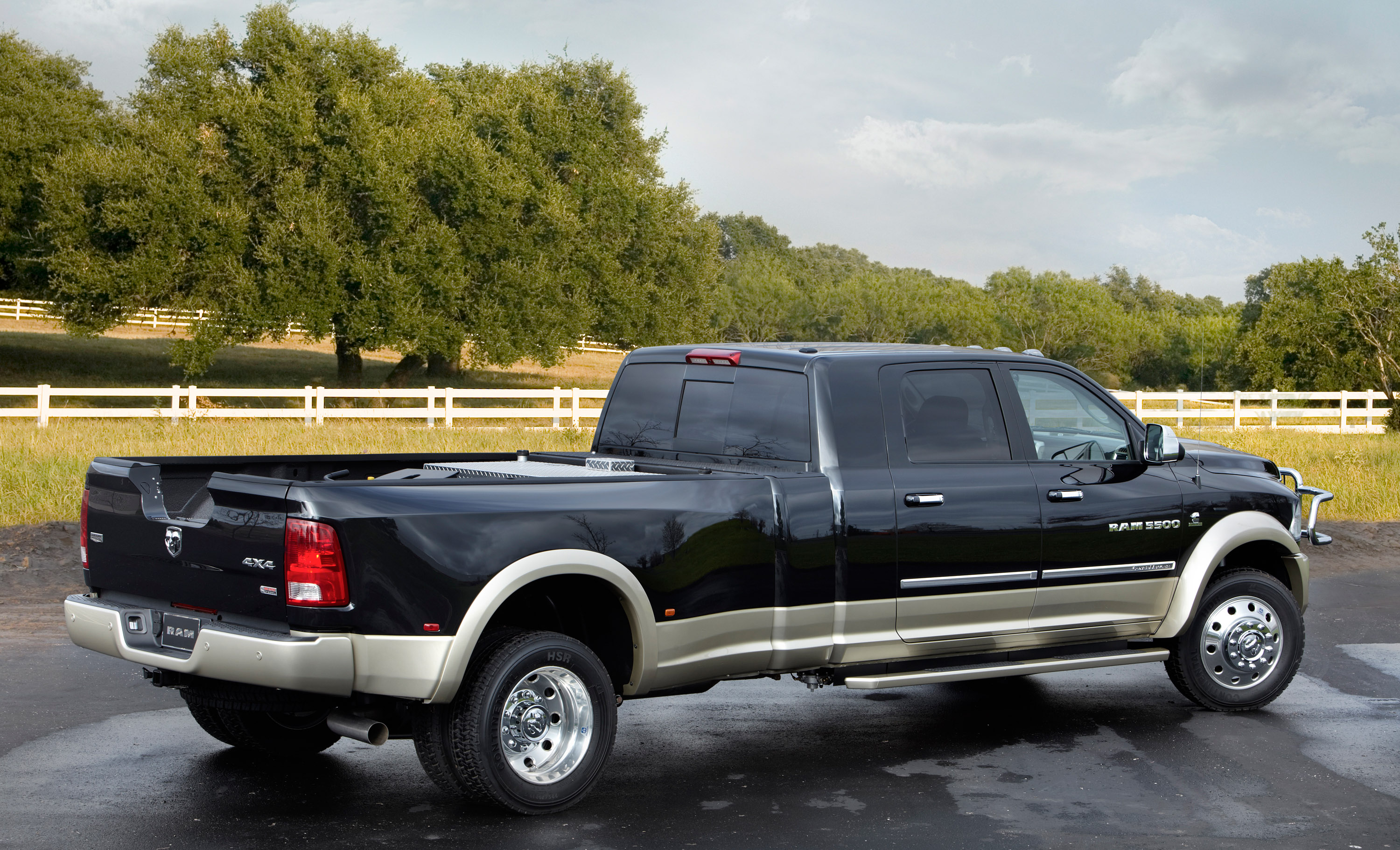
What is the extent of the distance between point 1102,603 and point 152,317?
48863mm

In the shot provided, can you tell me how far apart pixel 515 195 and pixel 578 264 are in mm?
4111

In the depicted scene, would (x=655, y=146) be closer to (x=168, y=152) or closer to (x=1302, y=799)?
(x=168, y=152)

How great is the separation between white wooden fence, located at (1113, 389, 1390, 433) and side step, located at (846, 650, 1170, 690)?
27.1 meters

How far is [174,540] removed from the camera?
18.6 feet

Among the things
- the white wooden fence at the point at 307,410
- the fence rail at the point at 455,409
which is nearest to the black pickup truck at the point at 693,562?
the fence rail at the point at 455,409

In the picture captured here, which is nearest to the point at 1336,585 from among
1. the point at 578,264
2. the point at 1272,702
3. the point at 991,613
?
the point at 1272,702

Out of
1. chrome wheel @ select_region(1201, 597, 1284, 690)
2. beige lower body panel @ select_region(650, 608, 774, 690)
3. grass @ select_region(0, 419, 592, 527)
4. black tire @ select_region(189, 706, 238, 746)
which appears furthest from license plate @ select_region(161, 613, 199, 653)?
grass @ select_region(0, 419, 592, 527)

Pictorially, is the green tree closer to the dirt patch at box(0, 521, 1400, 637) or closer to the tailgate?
the dirt patch at box(0, 521, 1400, 637)

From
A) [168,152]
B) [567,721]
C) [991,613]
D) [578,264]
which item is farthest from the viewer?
[578,264]

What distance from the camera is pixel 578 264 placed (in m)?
45.7

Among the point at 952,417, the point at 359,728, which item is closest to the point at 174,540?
the point at 359,728

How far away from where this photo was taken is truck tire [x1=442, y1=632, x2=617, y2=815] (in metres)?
5.57

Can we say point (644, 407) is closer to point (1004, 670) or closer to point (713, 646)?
point (713, 646)

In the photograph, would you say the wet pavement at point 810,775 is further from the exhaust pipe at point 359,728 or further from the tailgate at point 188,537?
the tailgate at point 188,537
